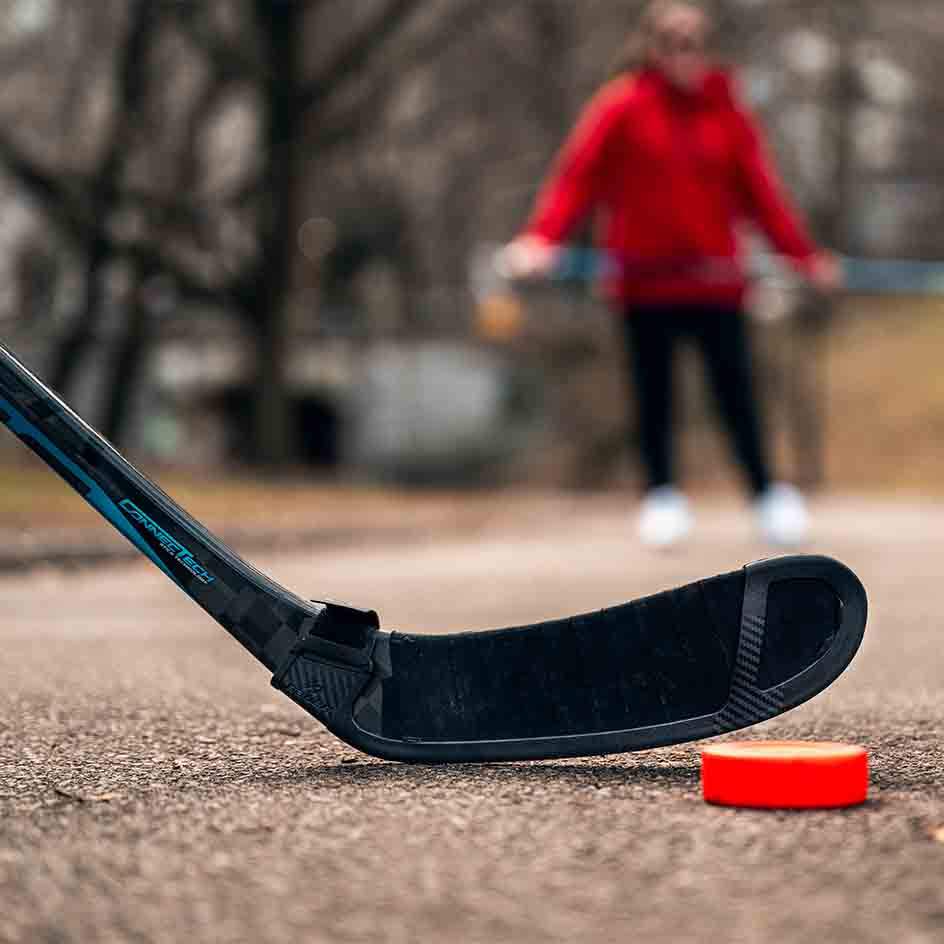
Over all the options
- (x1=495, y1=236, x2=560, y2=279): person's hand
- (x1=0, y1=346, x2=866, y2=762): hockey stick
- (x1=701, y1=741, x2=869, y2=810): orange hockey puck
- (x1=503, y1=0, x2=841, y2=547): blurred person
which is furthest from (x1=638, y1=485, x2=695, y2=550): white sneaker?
(x1=701, y1=741, x2=869, y2=810): orange hockey puck

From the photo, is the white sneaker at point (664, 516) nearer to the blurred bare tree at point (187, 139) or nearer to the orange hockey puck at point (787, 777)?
the orange hockey puck at point (787, 777)

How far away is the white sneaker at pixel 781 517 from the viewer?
8.52 m

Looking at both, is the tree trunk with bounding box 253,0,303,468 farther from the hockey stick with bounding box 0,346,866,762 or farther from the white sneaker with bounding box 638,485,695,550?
the hockey stick with bounding box 0,346,866,762

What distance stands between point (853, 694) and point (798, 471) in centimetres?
1910

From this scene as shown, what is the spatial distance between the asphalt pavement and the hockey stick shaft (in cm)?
25

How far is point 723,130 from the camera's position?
8711 millimetres

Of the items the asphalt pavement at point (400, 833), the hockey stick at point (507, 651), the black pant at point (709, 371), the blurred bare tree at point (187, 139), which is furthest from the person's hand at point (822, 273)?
the blurred bare tree at point (187, 139)

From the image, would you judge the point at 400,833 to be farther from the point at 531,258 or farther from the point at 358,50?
the point at 358,50

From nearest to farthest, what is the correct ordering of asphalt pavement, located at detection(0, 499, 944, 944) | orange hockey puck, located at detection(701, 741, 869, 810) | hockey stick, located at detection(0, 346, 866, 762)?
asphalt pavement, located at detection(0, 499, 944, 944) < orange hockey puck, located at detection(701, 741, 869, 810) < hockey stick, located at detection(0, 346, 866, 762)

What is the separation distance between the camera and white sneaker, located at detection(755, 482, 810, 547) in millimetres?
8523

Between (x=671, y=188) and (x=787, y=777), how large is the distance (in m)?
6.26

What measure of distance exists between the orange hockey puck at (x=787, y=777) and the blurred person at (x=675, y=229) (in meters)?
5.88

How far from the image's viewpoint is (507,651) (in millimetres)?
2969

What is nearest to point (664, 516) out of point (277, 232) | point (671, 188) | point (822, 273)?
point (822, 273)
